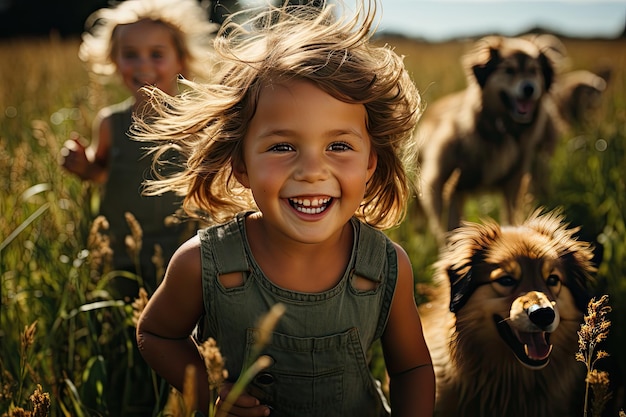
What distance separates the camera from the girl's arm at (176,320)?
6.63ft

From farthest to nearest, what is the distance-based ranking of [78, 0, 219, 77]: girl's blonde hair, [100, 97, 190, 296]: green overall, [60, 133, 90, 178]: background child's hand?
[78, 0, 219, 77]: girl's blonde hair, [60, 133, 90, 178]: background child's hand, [100, 97, 190, 296]: green overall

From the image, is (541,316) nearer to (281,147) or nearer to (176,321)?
(281,147)

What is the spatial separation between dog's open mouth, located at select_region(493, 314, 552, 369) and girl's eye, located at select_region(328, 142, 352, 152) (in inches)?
26.9

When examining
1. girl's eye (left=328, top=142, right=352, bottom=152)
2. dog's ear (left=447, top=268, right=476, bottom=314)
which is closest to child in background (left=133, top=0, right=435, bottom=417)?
girl's eye (left=328, top=142, right=352, bottom=152)

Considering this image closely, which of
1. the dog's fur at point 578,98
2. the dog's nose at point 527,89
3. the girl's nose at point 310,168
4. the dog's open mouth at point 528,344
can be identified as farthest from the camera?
the dog's fur at point 578,98

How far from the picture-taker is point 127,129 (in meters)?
3.53

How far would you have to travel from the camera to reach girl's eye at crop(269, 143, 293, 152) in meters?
1.91

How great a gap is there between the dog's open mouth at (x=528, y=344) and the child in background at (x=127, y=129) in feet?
5.54

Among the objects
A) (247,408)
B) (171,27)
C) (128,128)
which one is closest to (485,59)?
(171,27)

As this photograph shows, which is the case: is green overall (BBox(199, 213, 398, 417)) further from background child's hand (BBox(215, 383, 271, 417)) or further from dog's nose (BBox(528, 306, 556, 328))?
dog's nose (BBox(528, 306, 556, 328))

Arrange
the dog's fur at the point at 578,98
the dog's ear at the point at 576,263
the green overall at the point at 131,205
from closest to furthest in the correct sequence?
the dog's ear at the point at 576,263
the green overall at the point at 131,205
the dog's fur at the point at 578,98

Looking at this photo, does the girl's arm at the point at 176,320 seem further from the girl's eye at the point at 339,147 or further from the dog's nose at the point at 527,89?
the dog's nose at the point at 527,89

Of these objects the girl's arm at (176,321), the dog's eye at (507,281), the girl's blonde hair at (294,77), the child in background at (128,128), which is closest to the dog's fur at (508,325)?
the dog's eye at (507,281)

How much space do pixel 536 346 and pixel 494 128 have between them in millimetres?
2699
